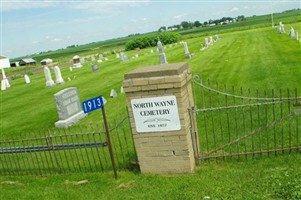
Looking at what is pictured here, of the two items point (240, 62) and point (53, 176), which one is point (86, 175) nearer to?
point (53, 176)

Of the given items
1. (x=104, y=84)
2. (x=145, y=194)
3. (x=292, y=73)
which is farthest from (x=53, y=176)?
(x=104, y=84)

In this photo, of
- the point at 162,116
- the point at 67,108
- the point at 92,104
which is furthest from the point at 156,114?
the point at 67,108

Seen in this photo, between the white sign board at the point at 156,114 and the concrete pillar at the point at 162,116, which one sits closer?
the concrete pillar at the point at 162,116

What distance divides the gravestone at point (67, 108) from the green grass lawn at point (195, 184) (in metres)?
5.78

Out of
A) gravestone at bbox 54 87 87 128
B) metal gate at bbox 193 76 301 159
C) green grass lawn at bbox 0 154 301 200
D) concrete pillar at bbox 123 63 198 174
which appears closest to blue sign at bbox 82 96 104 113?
concrete pillar at bbox 123 63 198 174

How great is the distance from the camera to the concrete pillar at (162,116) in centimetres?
632

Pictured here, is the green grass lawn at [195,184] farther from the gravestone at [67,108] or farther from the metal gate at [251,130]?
the gravestone at [67,108]

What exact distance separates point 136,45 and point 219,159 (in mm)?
68119

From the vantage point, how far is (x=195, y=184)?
608cm

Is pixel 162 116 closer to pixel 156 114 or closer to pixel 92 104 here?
pixel 156 114

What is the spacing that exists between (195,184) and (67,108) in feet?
29.2

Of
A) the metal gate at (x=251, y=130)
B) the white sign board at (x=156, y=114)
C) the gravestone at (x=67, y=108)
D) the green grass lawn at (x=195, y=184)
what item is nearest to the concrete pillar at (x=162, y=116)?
the white sign board at (x=156, y=114)

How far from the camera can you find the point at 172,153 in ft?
22.0

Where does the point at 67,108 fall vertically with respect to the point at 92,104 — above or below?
Answer: below
